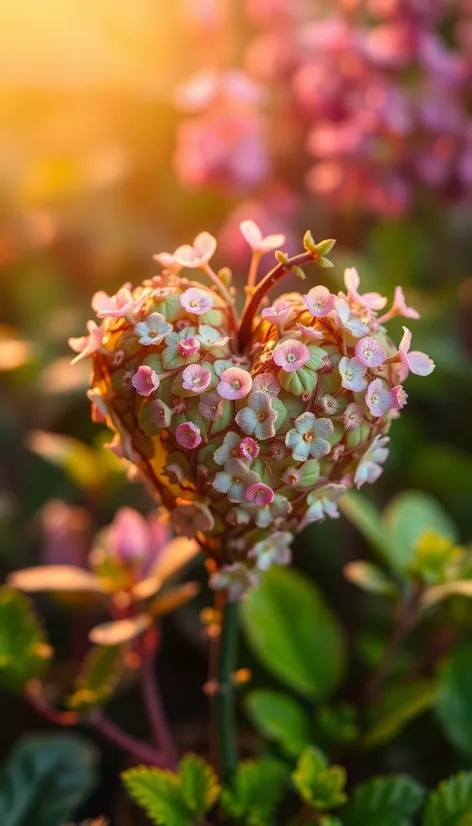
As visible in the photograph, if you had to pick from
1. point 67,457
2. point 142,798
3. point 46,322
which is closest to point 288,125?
point 46,322

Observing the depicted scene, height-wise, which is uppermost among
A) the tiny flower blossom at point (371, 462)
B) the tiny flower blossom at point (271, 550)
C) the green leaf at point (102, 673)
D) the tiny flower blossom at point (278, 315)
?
the tiny flower blossom at point (278, 315)

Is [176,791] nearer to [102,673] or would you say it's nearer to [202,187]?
[102,673]

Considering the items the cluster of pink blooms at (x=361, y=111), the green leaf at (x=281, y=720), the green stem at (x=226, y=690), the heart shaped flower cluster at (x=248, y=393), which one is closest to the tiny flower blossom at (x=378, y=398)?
the heart shaped flower cluster at (x=248, y=393)

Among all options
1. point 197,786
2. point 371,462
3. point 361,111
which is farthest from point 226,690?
point 361,111

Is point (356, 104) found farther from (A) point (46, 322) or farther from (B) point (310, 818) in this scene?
(B) point (310, 818)

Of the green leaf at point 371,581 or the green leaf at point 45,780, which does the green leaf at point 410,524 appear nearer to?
the green leaf at point 371,581

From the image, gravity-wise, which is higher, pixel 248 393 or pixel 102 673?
pixel 248 393
